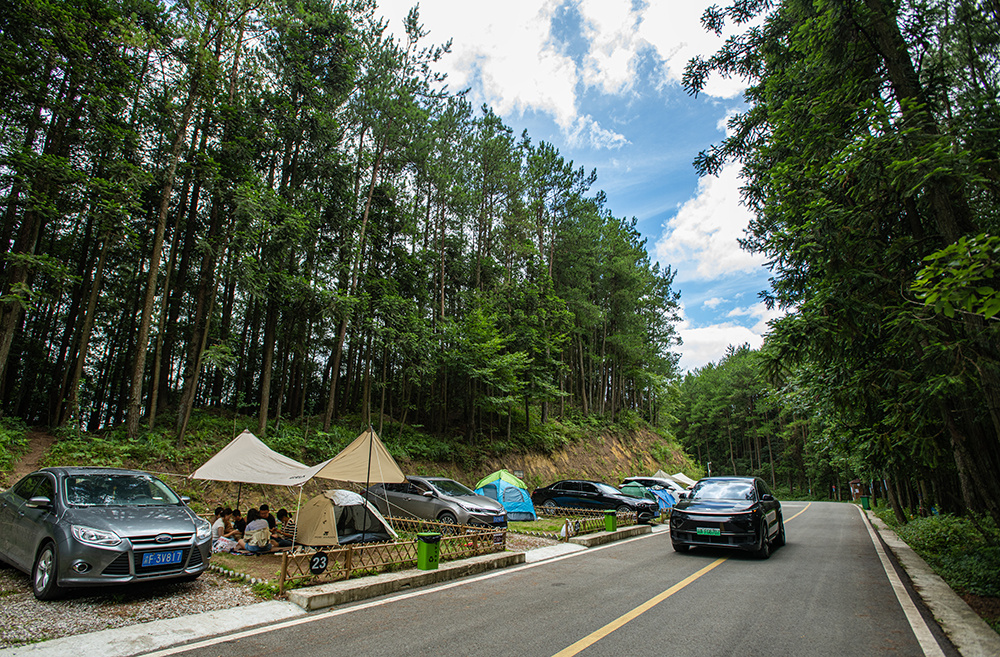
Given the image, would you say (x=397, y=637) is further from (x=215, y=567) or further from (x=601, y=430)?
(x=601, y=430)

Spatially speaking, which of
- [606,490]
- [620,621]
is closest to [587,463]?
[606,490]

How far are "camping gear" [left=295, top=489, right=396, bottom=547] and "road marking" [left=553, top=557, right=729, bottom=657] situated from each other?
16.2 feet

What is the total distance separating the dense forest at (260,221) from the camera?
13.1 meters

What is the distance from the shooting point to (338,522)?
29.4 feet

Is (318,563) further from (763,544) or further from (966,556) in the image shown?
(966,556)

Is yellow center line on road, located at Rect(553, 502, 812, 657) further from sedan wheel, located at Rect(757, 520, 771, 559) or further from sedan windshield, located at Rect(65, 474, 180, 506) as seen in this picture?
sedan windshield, located at Rect(65, 474, 180, 506)

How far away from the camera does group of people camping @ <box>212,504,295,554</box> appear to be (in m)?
8.91

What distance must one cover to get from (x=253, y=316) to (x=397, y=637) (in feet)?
75.8

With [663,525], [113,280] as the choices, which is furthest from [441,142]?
[663,525]

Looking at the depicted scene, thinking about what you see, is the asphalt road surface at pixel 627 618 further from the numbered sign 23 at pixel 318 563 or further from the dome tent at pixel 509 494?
the dome tent at pixel 509 494

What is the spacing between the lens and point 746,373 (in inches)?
2202

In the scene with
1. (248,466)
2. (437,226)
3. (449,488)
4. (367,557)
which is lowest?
(367,557)

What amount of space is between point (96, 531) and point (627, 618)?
650 cm

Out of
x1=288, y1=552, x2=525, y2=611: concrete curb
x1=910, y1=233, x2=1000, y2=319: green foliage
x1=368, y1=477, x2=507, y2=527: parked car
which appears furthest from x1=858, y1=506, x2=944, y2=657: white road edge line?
x1=368, y1=477, x2=507, y2=527: parked car
